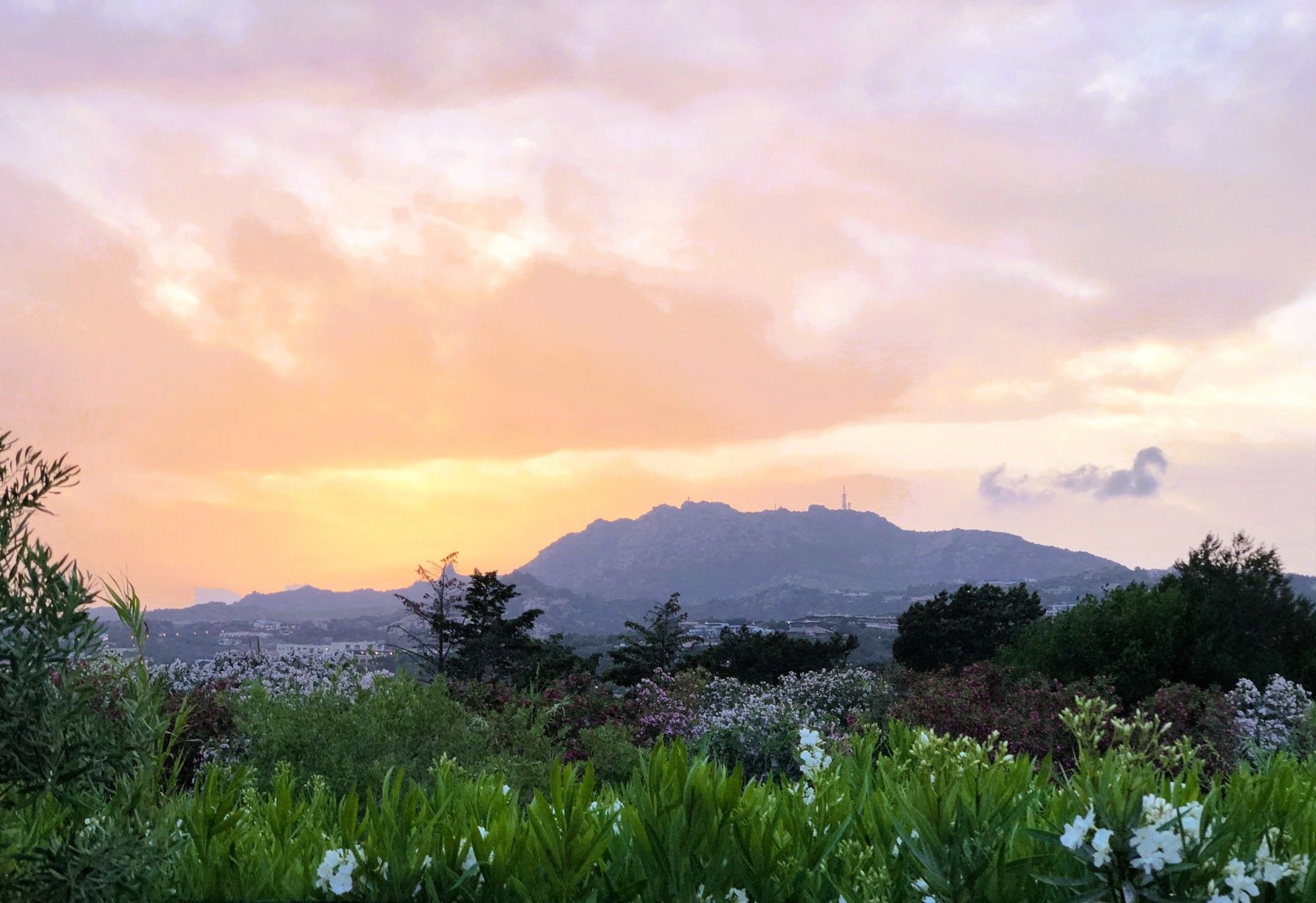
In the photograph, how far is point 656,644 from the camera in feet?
112

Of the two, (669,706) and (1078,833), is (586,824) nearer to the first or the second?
(1078,833)

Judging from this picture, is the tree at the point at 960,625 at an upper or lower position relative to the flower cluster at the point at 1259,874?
lower

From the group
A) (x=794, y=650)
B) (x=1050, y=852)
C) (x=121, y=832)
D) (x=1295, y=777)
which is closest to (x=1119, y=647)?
(x=794, y=650)

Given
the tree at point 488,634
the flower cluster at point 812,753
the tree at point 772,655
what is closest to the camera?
the flower cluster at point 812,753

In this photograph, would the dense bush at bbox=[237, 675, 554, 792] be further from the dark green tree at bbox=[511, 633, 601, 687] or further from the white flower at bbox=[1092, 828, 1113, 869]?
the dark green tree at bbox=[511, 633, 601, 687]

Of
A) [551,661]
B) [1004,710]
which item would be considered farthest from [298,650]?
[1004,710]

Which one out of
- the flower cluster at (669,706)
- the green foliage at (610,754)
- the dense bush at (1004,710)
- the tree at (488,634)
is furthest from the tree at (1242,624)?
the tree at (488,634)

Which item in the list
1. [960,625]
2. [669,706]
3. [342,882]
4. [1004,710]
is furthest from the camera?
[960,625]

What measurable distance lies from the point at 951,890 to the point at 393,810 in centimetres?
182

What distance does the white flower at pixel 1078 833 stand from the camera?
104 inches

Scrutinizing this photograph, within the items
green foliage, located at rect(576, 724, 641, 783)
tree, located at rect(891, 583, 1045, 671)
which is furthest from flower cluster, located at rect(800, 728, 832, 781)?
tree, located at rect(891, 583, 1045, 671)

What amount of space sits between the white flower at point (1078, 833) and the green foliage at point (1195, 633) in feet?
58.8

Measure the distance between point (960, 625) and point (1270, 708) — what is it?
66.5 ft

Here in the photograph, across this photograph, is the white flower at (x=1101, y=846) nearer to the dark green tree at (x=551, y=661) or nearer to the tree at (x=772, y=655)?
the dark green tree at (x=551, y=661)
